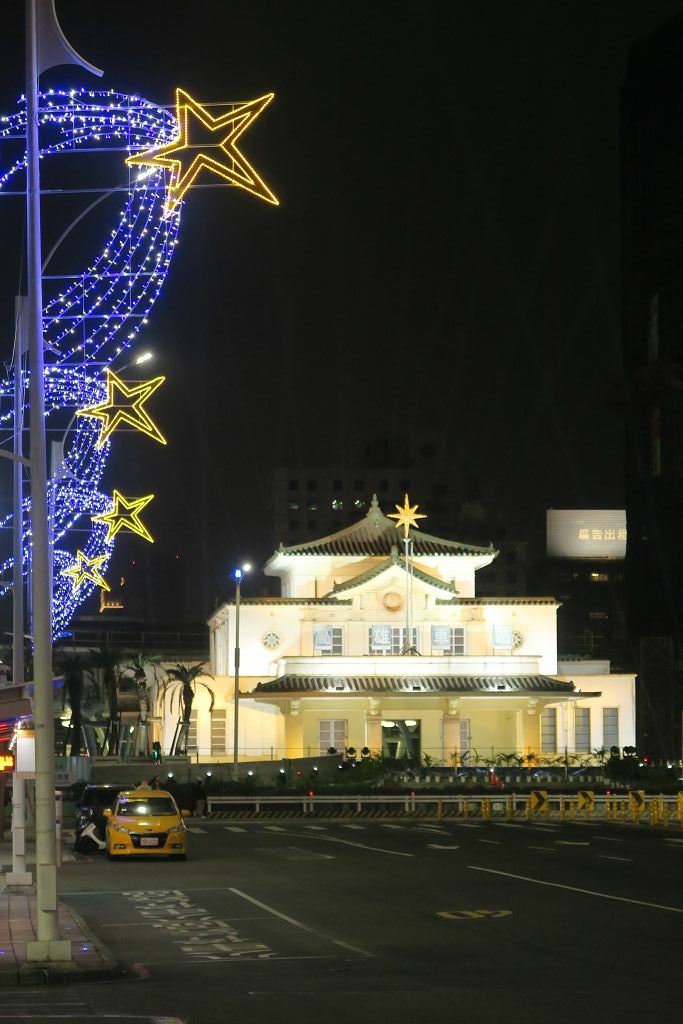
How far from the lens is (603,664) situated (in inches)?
3115

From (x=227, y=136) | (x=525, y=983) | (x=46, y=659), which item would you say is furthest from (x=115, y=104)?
(x=525, y=983)

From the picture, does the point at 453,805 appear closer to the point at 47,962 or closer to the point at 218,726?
the point at 218,726

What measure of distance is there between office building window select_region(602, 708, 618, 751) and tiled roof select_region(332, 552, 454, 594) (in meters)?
9.96

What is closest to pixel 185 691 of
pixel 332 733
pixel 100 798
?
pixel 332 733

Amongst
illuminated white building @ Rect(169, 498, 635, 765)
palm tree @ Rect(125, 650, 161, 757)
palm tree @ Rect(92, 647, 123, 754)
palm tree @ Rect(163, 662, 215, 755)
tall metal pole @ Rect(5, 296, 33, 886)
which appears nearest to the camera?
tall metal pole @ Rect(5, 296, 33, 886)

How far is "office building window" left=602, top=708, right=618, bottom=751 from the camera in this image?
74.7 m

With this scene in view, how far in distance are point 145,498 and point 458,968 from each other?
2103 cm

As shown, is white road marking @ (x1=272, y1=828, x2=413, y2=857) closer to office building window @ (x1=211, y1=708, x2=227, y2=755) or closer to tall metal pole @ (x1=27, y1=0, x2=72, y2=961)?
tall metal pole @ (x1=27, y1=0, x2=72, y2=961)

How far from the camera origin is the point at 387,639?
7350 centimetres

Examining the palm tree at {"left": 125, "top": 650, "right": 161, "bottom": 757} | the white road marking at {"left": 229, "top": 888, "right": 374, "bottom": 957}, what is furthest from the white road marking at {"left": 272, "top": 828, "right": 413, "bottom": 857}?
the palm tree at {"left": 125, "top": 650, "right": 161, "bottom": 757}

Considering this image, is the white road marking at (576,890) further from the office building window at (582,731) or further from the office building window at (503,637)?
the office building window at (582,731)

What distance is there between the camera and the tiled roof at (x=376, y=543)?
7625cm

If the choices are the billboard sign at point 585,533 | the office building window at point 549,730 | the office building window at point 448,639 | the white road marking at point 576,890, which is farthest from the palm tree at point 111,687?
the billboard sign at point 585,533

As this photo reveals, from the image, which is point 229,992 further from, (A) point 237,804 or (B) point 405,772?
(B) point 405,772
